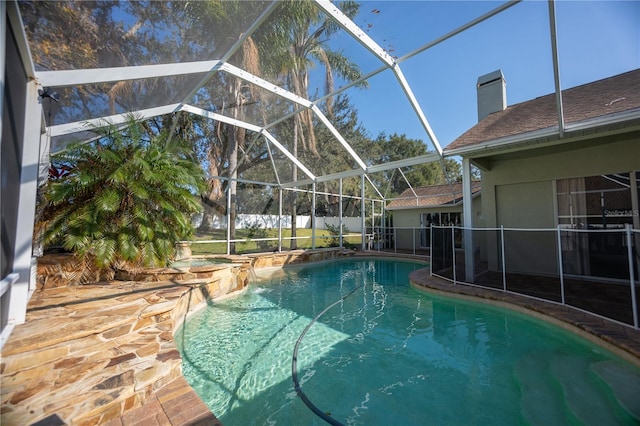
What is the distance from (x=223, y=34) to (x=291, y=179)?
7.91 m

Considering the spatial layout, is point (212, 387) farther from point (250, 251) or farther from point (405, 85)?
point (250, 251)

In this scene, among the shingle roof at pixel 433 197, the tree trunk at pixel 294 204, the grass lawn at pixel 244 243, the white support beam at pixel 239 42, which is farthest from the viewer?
the shingle roof at pixel 433 197

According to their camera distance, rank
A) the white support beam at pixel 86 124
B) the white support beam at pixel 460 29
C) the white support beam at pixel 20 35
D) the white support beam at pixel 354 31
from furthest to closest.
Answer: the white support beam at pixel 86 124 → the white support beam at pixel 354 31 → the white support beam at pixel 460 29 → the white support beam at pixel 20 35

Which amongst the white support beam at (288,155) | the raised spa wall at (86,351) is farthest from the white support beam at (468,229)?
the white support beam at (288,155)

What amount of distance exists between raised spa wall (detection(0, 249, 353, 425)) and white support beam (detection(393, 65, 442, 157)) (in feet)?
22.4

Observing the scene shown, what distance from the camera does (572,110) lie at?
239 inches

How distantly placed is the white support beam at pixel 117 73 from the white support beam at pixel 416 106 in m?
4.43

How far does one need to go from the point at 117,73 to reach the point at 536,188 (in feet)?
33.8

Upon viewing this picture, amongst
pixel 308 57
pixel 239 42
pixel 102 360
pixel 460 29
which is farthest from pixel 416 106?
pixel 102 360

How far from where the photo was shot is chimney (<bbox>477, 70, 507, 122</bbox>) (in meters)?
9.30

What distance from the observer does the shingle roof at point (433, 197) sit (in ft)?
45.2

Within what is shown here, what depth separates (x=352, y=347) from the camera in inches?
161

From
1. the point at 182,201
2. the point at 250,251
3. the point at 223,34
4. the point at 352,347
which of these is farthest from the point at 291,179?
the point at 352,347

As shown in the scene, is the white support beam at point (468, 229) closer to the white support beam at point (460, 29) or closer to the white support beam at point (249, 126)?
the white support beam at point (460, 29)
